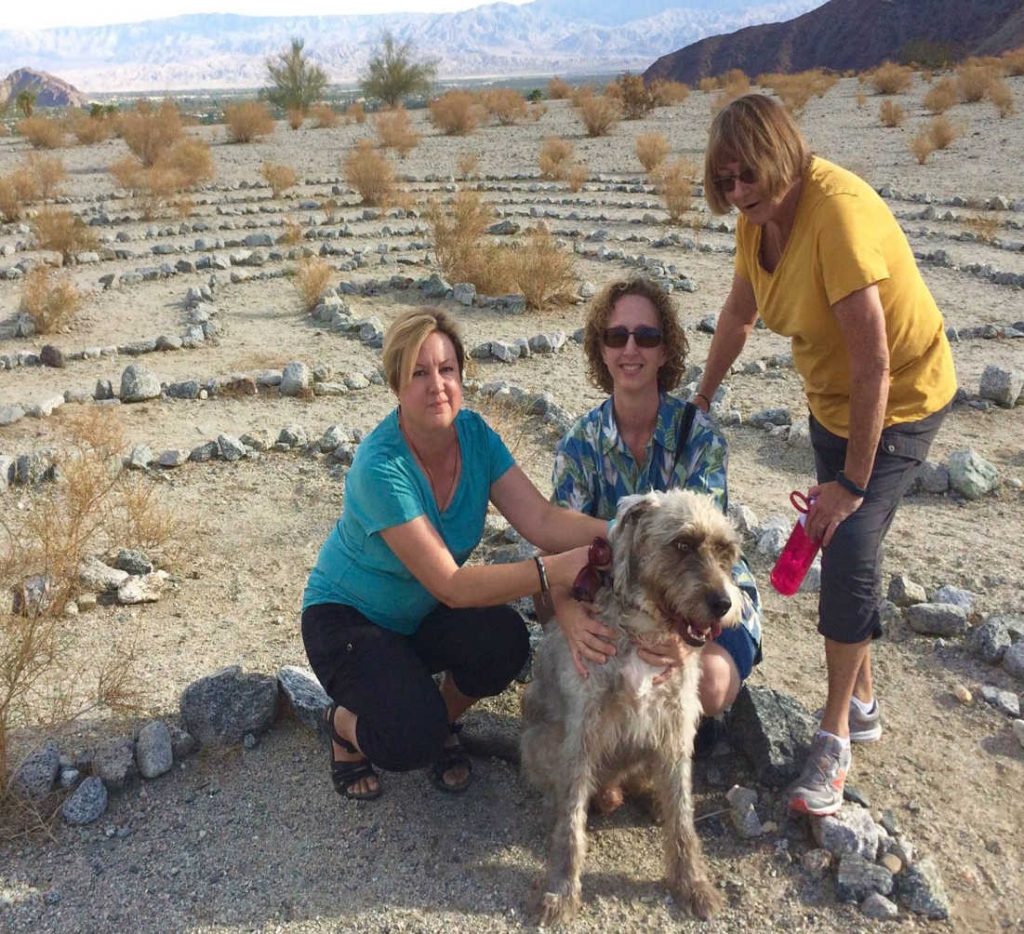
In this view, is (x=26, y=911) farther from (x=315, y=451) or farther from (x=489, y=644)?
(x=315, y=451)

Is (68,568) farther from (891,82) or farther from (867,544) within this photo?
(891,82)

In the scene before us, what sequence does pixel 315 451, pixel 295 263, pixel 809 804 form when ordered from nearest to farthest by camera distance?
pixel 809 804, pixel 315 451, pixel 295 263

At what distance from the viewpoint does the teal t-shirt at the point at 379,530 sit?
140 inches

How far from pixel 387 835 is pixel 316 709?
2.21 ft

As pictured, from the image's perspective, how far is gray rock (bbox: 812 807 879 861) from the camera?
10.9 feet

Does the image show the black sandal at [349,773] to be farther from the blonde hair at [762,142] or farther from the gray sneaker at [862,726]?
the blonde hair at [762,142]

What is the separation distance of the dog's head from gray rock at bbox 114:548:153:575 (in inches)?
127

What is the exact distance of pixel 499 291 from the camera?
11.2 meters

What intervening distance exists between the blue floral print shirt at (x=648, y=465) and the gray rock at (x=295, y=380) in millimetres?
4873

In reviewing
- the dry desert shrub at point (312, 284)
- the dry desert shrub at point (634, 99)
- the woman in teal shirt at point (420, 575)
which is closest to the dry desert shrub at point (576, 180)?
the dry desert shrub at point (312, 284)

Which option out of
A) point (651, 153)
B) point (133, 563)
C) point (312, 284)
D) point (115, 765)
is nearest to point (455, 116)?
point (651, 153)

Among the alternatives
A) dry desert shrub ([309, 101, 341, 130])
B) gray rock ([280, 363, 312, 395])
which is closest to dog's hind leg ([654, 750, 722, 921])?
gray rock ([280, 363, 312, 395])

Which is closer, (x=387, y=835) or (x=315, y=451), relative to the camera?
(x=387, y=835)

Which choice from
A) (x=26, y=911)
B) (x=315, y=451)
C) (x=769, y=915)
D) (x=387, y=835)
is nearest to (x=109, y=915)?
(x=26, y=911)
